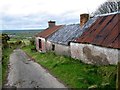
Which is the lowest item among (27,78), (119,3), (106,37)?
(27,78)

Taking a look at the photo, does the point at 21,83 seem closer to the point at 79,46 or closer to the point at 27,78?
the point at 27,78


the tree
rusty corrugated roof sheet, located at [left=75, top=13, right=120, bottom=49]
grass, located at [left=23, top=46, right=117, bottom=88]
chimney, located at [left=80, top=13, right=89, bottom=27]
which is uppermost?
the tree

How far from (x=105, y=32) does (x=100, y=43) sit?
1.87 metres

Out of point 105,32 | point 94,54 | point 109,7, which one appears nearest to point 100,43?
point 94,54

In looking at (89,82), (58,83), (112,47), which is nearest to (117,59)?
(112,47)

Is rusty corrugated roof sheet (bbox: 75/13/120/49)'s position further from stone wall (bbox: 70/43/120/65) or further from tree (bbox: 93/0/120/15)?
tree (bbox: 93/0/120/15)

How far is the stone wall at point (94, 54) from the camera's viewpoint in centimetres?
1571

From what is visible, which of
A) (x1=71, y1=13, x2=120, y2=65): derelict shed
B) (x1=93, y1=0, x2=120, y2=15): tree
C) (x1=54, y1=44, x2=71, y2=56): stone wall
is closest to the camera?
(x1=71, y1=13, x2=120, y2=65): derelict shed

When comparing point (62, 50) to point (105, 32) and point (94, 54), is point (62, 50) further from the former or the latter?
point (94, 54)

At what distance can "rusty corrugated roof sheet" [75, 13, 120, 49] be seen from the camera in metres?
16.9

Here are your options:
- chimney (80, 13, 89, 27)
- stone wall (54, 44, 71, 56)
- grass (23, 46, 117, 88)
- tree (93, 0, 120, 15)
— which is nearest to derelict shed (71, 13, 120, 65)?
grass (23, 46, 117, 88)

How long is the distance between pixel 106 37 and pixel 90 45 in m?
1.69

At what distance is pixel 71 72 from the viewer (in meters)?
16.8

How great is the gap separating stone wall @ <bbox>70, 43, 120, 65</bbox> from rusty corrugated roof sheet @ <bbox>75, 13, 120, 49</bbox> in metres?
0.37
